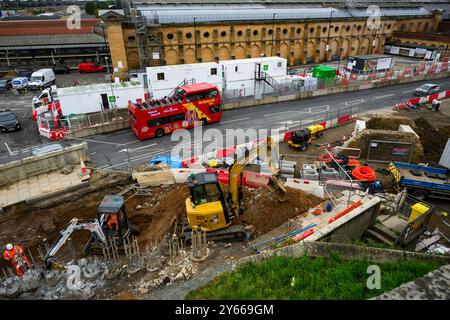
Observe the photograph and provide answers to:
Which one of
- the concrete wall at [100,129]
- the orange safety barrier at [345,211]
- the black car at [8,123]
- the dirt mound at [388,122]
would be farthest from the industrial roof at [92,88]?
the orange safety barrier at [345,211]

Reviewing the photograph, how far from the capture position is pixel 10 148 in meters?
23.1

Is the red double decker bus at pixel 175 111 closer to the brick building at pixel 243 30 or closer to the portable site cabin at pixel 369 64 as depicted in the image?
the brick building at pixel 243 30

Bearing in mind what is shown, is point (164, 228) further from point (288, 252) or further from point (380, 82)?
point (380, 82)

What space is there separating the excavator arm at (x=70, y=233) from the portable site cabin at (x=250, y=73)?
23096 mm

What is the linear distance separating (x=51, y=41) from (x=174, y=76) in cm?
2987

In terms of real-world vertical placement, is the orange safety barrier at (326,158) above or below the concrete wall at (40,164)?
below

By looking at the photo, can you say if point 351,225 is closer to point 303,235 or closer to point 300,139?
point 303,235

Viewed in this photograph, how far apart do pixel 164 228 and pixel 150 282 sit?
3.88m

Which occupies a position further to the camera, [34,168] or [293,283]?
[34,168]

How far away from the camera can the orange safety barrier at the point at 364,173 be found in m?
18.1

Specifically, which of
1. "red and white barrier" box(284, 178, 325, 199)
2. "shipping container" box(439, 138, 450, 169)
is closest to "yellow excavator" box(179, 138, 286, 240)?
"red and white barrier" box(284, 178, 325, 199)

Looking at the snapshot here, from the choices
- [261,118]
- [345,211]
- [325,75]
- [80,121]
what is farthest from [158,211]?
[325,75]

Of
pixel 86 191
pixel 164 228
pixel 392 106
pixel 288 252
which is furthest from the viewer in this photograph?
pixel 392 106
